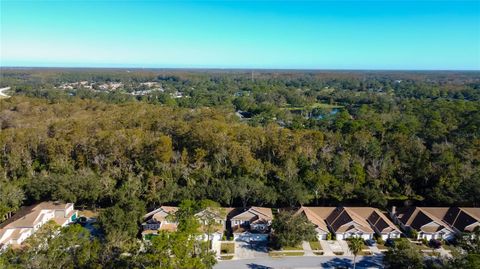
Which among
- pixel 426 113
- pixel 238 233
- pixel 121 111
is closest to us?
pixel 238 233

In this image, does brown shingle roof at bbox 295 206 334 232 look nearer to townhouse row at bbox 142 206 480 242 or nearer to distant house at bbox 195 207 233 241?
townhouse row at bbox 142 206 480 242

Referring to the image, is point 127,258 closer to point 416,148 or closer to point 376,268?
point 376,268

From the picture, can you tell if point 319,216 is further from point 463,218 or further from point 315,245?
point 463,218

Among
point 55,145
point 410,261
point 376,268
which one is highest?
point 55,145

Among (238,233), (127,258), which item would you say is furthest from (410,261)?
(127,258)

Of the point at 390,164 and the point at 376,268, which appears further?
the point at 390,164

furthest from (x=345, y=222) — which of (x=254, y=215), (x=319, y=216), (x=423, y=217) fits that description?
(x=254, y=215)

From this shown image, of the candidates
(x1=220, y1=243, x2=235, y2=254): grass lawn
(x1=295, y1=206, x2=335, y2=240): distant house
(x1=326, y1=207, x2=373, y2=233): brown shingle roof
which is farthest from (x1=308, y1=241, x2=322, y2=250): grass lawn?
(x1=220, y1=243, x2=235, y2=254): grass lawn

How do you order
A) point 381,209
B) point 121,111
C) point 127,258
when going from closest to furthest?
point 127,258 < point 381,209 < point 121,111
